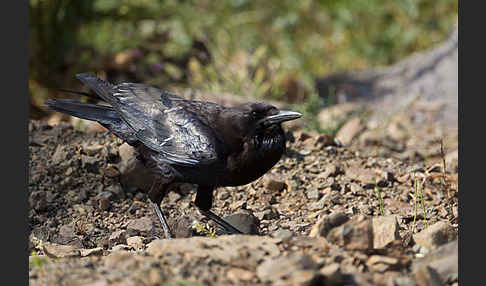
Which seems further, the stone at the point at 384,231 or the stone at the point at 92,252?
the stone at the point at 92,252

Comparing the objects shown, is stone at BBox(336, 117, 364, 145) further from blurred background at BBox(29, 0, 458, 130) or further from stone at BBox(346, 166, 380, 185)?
stone at BBox(346, 166, 380, 185)

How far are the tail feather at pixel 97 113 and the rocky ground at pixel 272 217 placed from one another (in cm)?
56

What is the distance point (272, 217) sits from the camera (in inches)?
199

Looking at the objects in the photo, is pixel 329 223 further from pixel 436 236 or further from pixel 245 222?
pixel 245 222

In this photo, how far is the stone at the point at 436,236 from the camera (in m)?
3.92

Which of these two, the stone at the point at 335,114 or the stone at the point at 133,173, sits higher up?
the stone at the point at 335,114

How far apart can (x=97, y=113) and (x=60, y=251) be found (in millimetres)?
1198

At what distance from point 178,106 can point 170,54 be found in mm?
4135

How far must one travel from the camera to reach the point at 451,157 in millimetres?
6141

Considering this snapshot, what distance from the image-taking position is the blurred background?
828 cm

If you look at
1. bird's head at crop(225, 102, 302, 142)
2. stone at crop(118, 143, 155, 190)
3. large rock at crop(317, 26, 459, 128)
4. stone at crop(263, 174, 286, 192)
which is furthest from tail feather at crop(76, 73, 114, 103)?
large rock at crop(317, 26, 459, 128)

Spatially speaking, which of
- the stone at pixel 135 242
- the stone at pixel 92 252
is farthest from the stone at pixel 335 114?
the stone at pixel 92 252

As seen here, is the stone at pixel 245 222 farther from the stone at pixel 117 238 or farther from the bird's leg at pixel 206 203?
the stone at pixel 117 238

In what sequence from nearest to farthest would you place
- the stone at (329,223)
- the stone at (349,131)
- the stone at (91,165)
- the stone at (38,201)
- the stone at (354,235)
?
the stone at (354,235) → the stone at (329,223) → the stone at (38,201) → the stone at (91,165) → the stone at (349,131)
